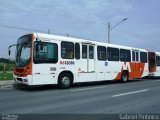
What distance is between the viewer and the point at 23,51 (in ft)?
53.9

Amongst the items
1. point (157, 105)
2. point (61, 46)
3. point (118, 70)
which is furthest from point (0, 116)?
point (118, 70)

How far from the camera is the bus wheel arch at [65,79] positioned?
55.6 feet

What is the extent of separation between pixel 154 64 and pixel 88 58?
1341 cm

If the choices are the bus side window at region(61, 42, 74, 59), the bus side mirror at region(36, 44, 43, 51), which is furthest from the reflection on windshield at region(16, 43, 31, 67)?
the bus side window at region(61, 42, 74, 59)

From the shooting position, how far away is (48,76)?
16.2 m

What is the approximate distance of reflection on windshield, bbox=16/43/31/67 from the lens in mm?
15878

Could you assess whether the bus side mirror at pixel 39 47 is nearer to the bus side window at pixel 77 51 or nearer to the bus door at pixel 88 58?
the bus side window at pixel 77 51

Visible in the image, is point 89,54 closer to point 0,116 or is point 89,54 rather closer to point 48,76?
point 48,76

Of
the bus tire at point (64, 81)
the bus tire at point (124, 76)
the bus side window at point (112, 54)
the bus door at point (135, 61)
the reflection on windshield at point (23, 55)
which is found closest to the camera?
the reflection on windshield at point (23, 55)

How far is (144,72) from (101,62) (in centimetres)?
771

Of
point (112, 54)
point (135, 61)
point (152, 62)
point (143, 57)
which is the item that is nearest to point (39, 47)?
point (112, 54)

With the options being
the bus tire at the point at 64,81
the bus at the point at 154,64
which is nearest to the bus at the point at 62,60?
the bus tire at the point at 64,81

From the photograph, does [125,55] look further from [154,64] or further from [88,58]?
[154,64]

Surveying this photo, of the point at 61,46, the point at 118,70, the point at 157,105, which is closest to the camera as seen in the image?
the point at 157,105
